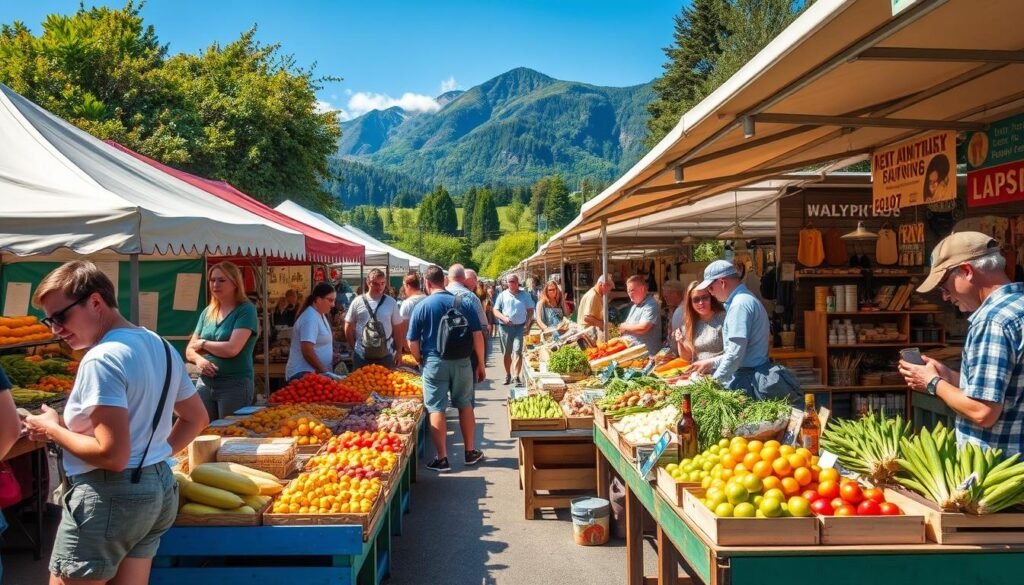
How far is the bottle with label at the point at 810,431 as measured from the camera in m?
3.99

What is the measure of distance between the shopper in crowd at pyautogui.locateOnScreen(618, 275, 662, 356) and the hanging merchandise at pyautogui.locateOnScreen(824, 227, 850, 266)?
87.1 inches

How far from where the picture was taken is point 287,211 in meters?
13.8

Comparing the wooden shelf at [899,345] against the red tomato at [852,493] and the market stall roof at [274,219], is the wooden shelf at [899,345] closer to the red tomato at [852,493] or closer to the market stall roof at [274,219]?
the market stall roof at [274,219]

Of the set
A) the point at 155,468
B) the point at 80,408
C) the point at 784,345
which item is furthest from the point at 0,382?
the point at 784,345

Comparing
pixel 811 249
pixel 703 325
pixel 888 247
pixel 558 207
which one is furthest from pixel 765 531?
pixel 558 207

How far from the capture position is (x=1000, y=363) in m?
3.04

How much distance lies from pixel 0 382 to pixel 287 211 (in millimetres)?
11477

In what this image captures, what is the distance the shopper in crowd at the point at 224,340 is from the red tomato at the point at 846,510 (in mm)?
4397

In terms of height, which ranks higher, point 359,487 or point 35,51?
Result: point 35,51

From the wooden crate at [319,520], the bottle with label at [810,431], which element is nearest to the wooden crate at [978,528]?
the bottle with label at [810,431]

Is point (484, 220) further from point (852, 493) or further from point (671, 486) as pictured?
point (852, 493)

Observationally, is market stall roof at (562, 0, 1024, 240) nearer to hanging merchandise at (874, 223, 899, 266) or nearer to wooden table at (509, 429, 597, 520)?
wooden table at (509, 429, 597, 520)

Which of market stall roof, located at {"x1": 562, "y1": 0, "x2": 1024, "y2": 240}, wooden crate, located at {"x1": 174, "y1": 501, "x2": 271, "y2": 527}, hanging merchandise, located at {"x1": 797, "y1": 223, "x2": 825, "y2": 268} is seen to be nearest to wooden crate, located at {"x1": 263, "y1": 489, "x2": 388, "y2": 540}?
wooden crate, located at {"x1": 174, "y1": 501, "x2": 271, "y2": 527}

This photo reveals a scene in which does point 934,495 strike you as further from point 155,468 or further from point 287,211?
point 287,211
